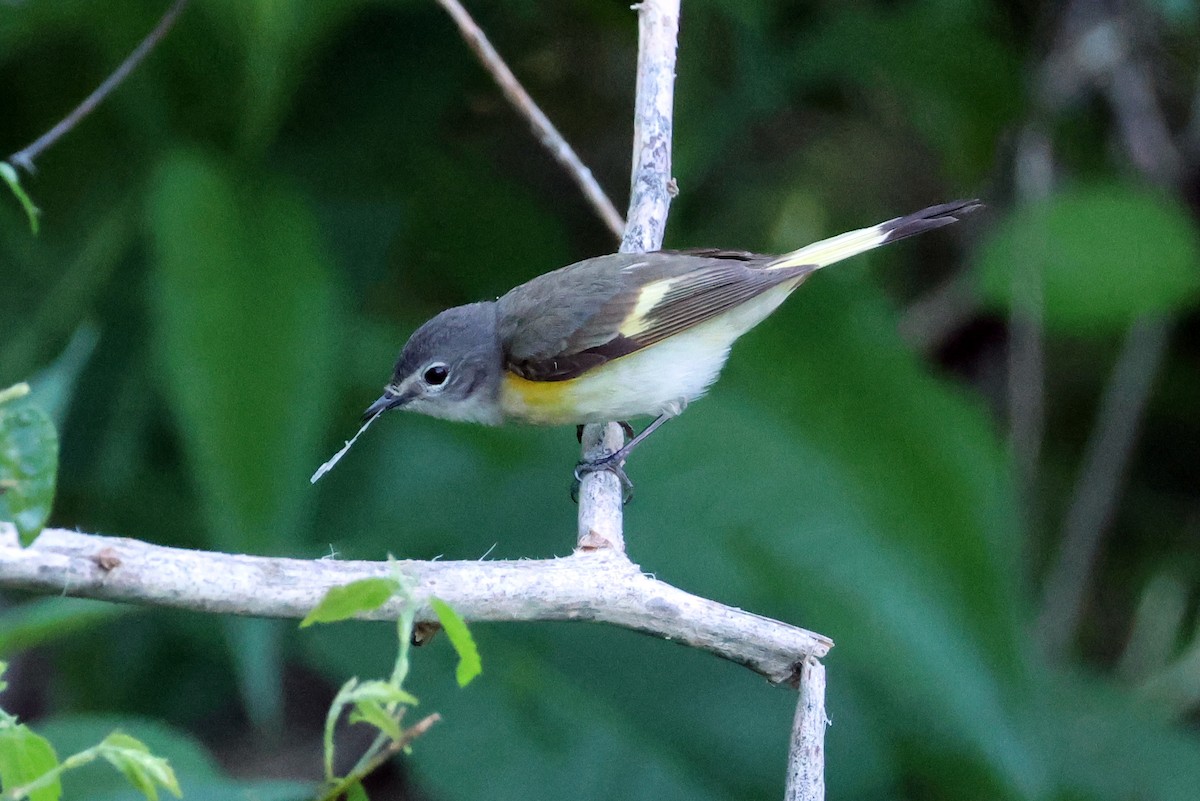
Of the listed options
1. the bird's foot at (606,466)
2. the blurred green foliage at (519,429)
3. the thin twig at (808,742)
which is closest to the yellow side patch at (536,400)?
the bird's foot at (606,466)

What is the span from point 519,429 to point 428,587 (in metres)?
1.88

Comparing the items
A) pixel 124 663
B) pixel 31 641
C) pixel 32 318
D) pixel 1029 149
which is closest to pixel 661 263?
pixel 31 641

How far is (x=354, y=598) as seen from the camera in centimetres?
108

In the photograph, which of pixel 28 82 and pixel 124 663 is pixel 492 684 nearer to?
pixel 124 663

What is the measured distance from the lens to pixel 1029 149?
4.21m

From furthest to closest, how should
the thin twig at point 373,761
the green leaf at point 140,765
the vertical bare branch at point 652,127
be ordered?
the vertical bare branch at point 652,127, the thin twig at point 373,761, the green leaf at point 140,765

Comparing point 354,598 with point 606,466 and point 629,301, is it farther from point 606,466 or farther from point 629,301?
point 629,301

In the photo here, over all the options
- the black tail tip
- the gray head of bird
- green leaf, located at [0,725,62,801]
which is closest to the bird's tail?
the black tail tip

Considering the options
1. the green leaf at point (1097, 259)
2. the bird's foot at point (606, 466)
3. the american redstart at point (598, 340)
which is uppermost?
the green leaf at point (1097, 259)

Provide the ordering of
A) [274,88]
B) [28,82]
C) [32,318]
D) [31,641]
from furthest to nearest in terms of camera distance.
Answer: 1. [28,82]
2. [32,318]
3. [274,88]
4. [31,641]

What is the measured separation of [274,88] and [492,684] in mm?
1474

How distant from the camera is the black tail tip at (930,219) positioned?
2.50 meters

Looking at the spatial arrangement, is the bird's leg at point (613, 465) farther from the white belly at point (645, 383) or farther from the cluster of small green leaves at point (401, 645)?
the cluster of small green leaves at point (401, 645)

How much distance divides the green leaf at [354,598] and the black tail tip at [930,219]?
1724 millimetres
